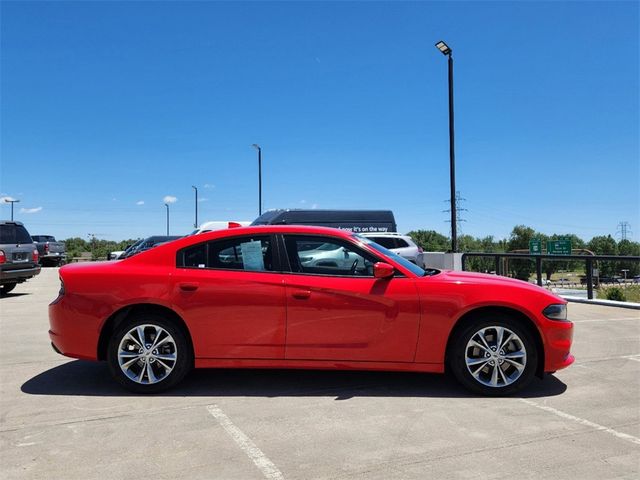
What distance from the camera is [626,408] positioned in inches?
170

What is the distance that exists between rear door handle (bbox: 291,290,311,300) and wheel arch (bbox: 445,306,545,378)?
133 cm

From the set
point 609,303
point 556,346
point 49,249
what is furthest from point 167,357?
point 49,249

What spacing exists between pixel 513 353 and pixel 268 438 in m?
2.34

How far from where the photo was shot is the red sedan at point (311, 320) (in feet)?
14.9

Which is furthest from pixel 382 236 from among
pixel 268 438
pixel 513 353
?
pixel 268 438

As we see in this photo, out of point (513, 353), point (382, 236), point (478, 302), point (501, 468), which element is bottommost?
point (501, 468)

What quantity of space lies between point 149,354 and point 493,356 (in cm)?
308

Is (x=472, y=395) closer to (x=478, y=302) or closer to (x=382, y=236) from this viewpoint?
(x=478, y=302)

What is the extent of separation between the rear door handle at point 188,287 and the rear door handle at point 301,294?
890 millimetres

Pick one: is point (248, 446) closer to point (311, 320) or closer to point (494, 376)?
point (311, 320)

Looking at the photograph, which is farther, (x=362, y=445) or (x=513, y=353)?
(x=513, y=353)

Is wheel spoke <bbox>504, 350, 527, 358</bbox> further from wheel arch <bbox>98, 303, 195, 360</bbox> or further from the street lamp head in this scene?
the street lamp head

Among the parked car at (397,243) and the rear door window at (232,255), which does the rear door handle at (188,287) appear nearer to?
the rear door window at (232,255)

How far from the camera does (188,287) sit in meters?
4.64
